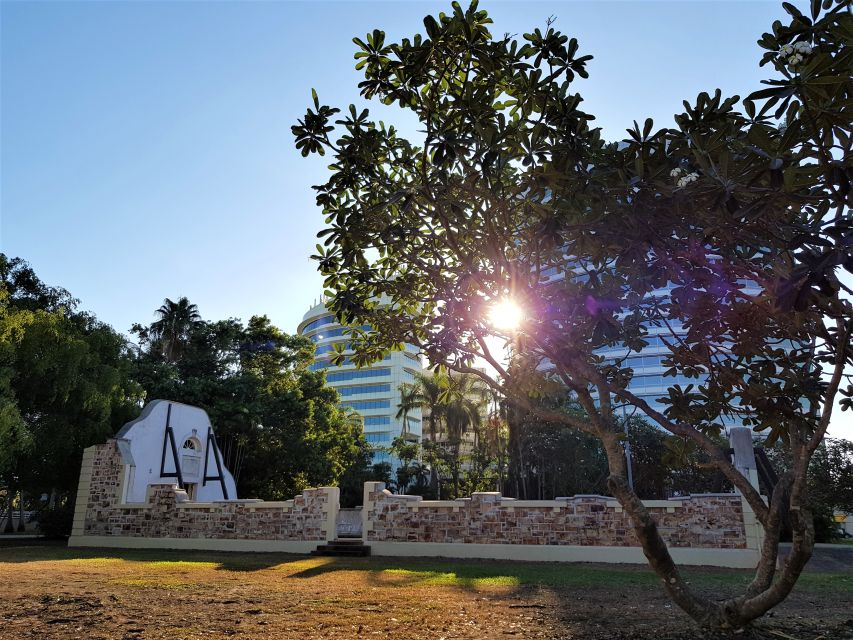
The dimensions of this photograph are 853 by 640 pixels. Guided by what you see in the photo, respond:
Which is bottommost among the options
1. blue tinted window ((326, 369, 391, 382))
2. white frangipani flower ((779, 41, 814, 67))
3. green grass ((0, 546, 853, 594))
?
green grass ((0, 546, 853, 594))

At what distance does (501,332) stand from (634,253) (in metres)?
2.95

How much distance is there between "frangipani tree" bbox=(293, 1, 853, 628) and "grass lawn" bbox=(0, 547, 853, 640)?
1.49m

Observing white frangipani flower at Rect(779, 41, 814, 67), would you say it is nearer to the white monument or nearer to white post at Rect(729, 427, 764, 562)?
white post at Rect(729, 427, 764, 562)

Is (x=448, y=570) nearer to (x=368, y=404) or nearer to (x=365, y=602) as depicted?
(x=365, y=602)

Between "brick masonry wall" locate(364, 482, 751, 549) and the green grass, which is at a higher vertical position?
"brick masonry wall" locate(364, 482, 751, 549)

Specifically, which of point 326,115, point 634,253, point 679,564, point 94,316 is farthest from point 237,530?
point 634,253

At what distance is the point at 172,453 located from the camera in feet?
76.5

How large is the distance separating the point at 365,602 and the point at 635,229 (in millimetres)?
6039

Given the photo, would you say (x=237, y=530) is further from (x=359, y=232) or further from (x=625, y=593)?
(x=359, y=232)

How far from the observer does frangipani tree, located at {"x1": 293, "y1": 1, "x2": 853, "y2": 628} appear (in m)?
4.14

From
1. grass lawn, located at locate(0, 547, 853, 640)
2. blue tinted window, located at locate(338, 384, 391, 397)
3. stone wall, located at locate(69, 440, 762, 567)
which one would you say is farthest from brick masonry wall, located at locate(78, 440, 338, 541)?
blue tinted window, located at locate(338, 384, 391, 397)

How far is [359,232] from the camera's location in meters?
7.28

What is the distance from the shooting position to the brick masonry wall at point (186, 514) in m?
18.3

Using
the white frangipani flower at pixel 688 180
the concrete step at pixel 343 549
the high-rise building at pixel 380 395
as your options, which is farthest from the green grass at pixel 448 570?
the high-rise building at pixel 380 395
